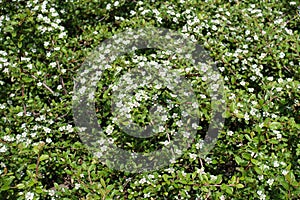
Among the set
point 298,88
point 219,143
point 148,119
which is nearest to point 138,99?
point 148,119

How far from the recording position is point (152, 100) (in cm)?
253

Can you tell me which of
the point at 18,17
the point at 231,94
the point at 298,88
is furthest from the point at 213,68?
the point at 18,17

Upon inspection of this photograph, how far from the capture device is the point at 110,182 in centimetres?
238

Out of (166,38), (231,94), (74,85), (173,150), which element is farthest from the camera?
(166,38)

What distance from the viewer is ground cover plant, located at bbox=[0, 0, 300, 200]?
7.14 feet

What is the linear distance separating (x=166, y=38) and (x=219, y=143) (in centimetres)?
94

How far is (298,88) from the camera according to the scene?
257 centimetres

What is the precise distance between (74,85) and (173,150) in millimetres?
868

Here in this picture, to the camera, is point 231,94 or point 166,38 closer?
point 231,94

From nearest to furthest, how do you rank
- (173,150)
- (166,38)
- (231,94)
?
1. (173,150)
2. (231,94)
3. (166,38)

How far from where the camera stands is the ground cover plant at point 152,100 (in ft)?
7.14

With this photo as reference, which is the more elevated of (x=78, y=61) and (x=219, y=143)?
(x=78, y=61)

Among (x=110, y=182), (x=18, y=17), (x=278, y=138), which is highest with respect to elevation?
(x=18, y=17)

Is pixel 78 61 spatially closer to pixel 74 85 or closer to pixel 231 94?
pixel 74 85
